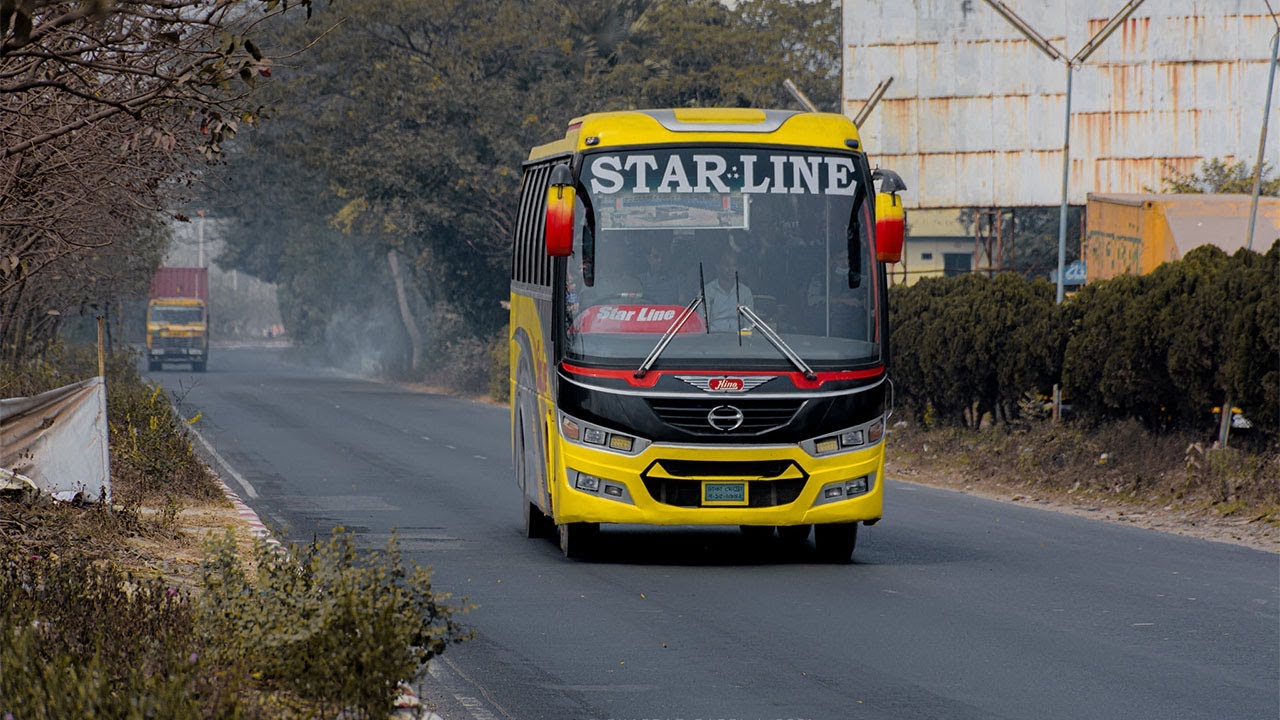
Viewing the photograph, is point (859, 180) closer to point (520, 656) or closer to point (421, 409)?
point (520, 656)

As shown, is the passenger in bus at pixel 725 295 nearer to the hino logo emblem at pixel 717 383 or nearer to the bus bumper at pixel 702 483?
the hino logo emblem at pixel 717 383

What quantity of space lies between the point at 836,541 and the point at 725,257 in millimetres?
2479

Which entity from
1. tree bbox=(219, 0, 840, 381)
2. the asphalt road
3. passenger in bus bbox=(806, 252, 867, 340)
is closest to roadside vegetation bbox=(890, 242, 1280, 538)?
the asphalt road

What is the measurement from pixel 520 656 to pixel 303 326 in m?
79.0

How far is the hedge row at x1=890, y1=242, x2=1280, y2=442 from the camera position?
724 inches

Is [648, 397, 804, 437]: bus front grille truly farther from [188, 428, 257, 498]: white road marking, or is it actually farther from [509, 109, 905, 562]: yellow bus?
[188, 428, 257, 498]: white road marking

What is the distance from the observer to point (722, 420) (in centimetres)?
1374

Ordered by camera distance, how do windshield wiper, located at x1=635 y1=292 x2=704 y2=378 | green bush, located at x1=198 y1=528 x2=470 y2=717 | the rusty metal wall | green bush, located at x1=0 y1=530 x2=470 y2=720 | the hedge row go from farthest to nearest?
the rusty metal wall, the hedge row, windshield wiper, located at x1=635 y1=292 x2=704 y2=378, green bush, located at x1=198 y1=528 x2=470 y2=717, green bush, located at x1=0 y1=530 x2=470 y2=720

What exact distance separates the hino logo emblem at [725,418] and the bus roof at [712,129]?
2.24 meters

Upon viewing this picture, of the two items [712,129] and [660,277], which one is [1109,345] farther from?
[660,277]

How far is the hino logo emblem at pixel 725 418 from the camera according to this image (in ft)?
45.0

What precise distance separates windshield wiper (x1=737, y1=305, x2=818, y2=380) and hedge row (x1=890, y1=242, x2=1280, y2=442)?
20.4ft

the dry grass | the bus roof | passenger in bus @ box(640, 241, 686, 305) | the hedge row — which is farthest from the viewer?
the hedge row

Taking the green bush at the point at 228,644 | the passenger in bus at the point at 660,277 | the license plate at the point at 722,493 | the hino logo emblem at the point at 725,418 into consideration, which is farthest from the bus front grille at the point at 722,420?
the green bush at the point at 228,644
